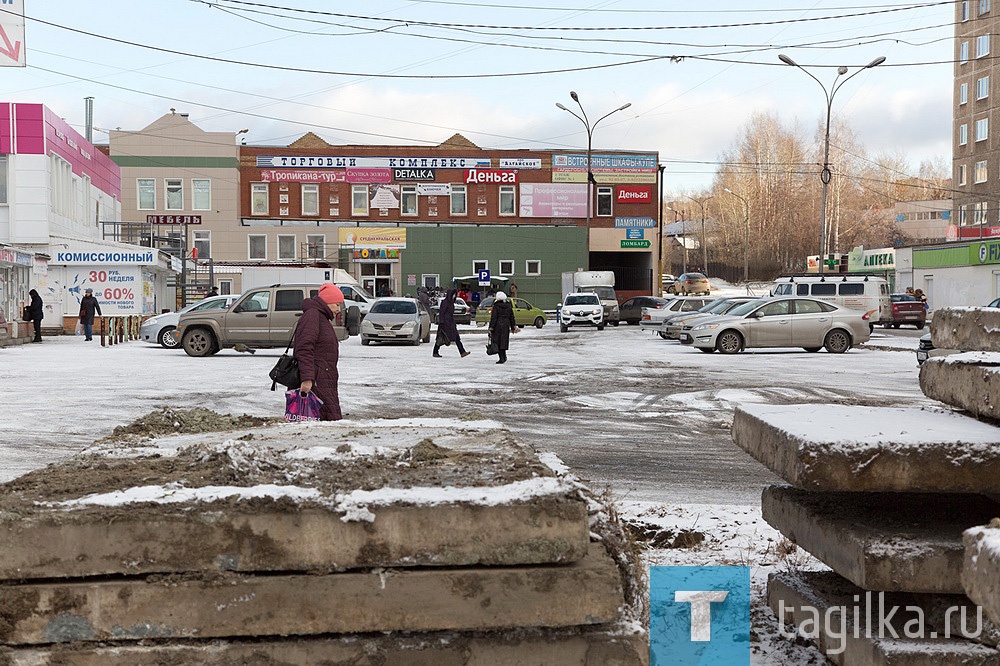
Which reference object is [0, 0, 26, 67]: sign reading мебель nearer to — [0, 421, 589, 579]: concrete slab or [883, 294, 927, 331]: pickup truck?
[0, 421, 589, 579]: concrete slab

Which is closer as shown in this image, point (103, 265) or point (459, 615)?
point (459, 615)

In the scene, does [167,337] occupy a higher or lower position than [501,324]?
lower

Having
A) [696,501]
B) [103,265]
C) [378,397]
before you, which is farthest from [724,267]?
[696,501]

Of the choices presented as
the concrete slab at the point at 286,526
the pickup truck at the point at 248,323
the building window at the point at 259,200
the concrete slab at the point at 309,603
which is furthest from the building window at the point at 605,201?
the concrete slab at the point at 309,603

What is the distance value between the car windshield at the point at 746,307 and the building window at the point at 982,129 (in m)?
49.7

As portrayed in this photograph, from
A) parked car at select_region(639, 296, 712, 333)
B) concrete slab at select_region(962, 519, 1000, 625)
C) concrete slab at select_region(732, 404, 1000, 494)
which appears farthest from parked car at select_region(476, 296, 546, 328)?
concrete slab at select_region(962, 519, 1000, 625)

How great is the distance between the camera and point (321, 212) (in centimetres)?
6444

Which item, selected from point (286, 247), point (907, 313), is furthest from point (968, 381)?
point (286, 247)

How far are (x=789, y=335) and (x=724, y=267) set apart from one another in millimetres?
69620

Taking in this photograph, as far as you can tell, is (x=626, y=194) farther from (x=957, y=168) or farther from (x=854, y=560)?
(x=854, y=560)

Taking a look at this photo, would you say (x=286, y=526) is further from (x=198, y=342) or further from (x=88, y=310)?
(x=88, y=310)

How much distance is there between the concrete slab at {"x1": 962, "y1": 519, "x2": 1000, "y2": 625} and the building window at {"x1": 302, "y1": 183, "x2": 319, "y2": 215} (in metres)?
63.8

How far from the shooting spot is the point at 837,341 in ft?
86.1

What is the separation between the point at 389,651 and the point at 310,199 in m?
63.2
